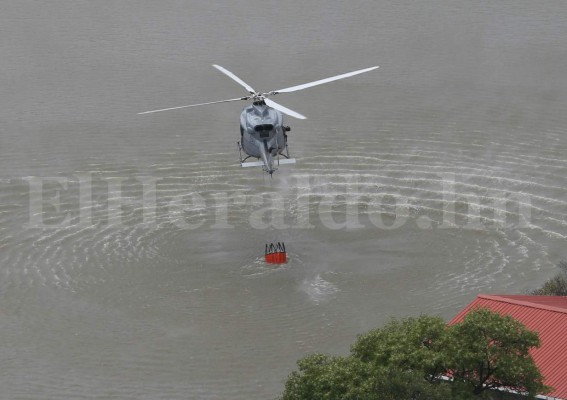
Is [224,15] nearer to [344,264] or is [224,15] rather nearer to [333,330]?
[344,264]

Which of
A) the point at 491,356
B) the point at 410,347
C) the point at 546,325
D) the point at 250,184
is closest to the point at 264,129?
the point at 250,184

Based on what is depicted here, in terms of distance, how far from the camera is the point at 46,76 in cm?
6175

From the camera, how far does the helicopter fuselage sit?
42406 mm

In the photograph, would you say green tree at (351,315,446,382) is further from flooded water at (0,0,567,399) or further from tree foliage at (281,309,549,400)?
flooded water at (0,0,567,399)

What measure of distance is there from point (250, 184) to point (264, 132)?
27.2ft

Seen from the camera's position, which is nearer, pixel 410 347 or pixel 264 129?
pixel 410 347

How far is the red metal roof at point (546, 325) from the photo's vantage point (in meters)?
28.8

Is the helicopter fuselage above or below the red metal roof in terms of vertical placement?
above

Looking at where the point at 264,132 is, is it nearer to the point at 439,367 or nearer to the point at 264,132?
the point at 264,132

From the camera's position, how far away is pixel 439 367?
2717 cm

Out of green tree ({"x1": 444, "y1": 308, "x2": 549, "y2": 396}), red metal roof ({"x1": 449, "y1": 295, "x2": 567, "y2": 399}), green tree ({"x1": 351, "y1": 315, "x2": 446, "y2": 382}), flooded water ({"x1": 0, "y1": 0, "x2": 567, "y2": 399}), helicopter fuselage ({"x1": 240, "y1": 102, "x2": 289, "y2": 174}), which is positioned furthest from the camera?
helicopter fuselage ({"x1": 240, "y1": 102, "x2": 289, "y2": 174})

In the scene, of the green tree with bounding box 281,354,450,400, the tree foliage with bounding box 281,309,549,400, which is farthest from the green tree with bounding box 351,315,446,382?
the green tree with bounding box 281,354,450,400

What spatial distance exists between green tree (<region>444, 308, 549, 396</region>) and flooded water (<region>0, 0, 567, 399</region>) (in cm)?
1013

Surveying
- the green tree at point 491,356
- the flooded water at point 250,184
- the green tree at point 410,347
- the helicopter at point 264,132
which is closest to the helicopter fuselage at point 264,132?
the helicopter at point 264,132
